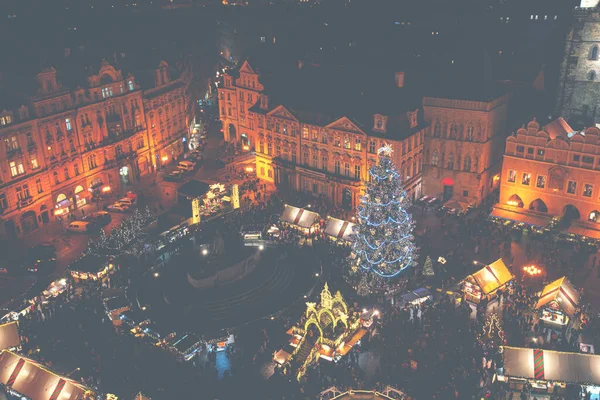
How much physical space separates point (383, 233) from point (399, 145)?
14861 millimetres

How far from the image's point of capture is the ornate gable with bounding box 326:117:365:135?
59428 mm

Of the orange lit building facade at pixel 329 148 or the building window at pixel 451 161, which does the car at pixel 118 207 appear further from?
the building window at pixel 451 161

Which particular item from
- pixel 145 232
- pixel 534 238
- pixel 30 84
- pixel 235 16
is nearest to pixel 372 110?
pixel 534 238

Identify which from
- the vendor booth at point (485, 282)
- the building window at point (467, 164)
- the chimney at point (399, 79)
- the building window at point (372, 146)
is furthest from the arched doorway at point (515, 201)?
the chimney at point (399, 79)

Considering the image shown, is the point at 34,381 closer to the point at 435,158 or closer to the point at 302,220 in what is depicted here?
the point at 302,220

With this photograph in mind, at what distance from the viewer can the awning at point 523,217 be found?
2169 inches

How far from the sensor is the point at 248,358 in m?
38.2

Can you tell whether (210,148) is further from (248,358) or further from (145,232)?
(248,358)

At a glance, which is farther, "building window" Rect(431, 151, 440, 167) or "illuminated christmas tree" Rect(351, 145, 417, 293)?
"building window" Rect(431, 151, 440, 167)

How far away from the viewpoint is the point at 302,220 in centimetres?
5625

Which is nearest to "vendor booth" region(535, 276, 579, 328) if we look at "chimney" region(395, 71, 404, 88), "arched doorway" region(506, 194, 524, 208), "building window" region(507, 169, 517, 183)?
"arched doorway" region(506, 194, 524, 208)

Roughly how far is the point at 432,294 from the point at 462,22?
6306 centimetres

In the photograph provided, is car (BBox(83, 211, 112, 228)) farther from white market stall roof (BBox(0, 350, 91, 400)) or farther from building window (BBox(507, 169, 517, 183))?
building window (BBox(507, 169, 517, 183))

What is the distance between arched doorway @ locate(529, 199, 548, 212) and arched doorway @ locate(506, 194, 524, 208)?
1008 mm
